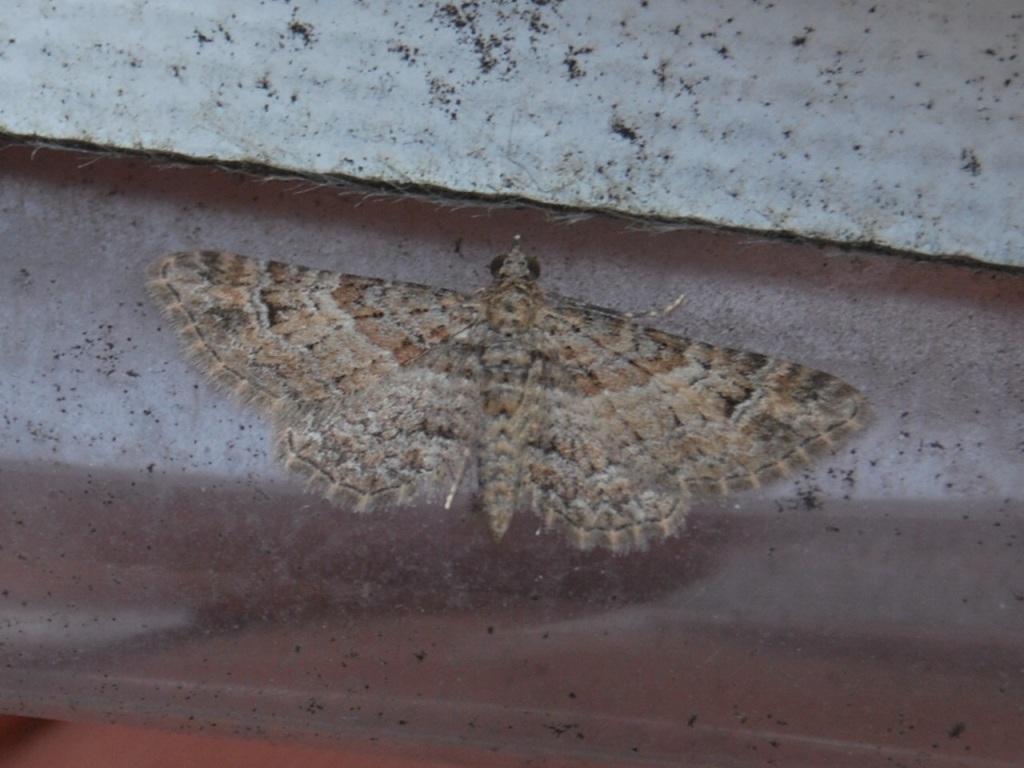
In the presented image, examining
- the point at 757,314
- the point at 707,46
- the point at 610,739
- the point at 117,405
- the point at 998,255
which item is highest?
the point at 707,46

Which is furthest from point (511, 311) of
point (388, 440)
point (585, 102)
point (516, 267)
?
point (585, 102)

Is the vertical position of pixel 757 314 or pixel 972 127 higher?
pixel 972 127

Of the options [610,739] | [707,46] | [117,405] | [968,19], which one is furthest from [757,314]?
[117,405]

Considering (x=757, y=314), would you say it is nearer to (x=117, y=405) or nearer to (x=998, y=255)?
(x=998, y=255)

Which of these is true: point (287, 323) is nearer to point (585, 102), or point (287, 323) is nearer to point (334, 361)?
point (334, 361)

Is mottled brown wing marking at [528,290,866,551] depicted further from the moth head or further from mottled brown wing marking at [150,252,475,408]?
mottled brown wing marking at [150,252,475,408]

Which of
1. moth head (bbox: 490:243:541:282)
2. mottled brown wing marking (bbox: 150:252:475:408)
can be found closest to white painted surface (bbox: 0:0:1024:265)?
moth head (bbox: 490:243:541:282)

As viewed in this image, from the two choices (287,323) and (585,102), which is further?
(585,102)
